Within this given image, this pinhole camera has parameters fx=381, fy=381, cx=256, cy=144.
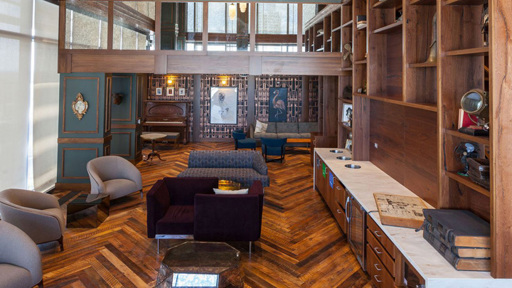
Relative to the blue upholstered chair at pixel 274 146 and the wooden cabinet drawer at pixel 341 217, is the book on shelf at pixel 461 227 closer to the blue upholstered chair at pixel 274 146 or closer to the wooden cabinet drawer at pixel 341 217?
the wooden cabinet drawer at pixel 341 217

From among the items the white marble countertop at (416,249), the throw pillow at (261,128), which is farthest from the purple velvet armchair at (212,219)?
the throw pillow at (261,128)

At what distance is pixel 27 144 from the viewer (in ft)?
20.1

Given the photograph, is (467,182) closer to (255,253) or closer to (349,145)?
(255,253)

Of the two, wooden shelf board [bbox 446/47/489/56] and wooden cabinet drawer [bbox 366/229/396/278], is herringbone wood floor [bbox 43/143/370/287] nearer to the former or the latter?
wooden cabinet drawer [bbox 366/229/396/278]

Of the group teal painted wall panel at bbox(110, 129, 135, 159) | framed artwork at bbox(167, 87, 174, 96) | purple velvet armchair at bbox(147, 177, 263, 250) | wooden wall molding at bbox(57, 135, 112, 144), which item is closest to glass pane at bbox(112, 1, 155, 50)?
wooden wall molding at bbox(57, 135, 112, 144)

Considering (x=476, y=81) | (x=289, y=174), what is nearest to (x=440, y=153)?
(x=476, y=81)

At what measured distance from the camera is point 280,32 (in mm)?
7527

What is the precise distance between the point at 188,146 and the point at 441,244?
432 inches

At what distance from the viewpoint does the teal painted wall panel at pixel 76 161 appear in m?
7.02

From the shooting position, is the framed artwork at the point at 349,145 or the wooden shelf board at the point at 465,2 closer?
the wooden shelf board at the point at 465,2

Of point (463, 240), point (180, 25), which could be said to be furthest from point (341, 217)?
point (180, 25)

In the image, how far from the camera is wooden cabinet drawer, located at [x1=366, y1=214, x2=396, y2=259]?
270 cm

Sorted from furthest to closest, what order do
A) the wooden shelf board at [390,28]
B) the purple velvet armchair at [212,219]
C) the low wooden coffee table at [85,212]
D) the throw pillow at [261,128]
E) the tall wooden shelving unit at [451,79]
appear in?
the throw pillow at [261,128] < the low wooden coffee table at [85,212] < the purple velvet armchair at [212,219] < the wooden shelf board at [390,28] < the tall wooden shelving unit at [451,79]

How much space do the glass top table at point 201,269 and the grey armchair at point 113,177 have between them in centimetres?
295
